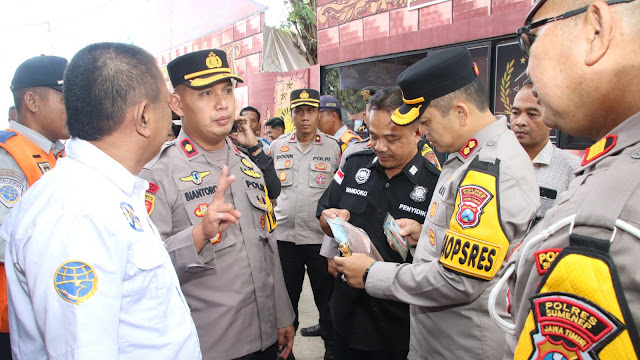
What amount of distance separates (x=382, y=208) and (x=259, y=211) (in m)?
0.75

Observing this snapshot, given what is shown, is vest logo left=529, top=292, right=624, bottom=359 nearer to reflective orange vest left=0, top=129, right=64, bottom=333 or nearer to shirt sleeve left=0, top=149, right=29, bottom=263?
shirt sleeve left=0, top=149, right=29, bottom=263

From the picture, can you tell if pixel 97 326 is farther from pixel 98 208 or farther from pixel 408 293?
pixel 408 293

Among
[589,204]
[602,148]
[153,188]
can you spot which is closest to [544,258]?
[589,204]

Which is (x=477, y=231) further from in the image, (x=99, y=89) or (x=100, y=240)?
(x=99, y=89)

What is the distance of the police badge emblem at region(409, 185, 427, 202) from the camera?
7.23ft

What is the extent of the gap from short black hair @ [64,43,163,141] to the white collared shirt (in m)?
0.07

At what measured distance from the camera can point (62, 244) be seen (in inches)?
34.7

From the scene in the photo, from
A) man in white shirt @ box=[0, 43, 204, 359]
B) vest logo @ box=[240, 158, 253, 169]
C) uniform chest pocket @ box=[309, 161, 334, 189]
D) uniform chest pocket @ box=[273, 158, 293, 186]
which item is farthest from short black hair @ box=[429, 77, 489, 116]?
uniform chest pocket @ box=[273, 158, 293, 186]

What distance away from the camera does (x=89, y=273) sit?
884mm

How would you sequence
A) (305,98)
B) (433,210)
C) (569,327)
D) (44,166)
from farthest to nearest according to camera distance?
(305,98), (44,166), (433,210), (569,327)

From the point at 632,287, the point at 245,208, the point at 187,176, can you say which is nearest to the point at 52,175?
the point at 187,176

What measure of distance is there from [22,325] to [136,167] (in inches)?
20.7

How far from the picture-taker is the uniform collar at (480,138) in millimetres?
1602

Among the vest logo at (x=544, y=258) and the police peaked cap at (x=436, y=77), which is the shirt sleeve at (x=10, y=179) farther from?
the vest logo at (x=544, y=258)
